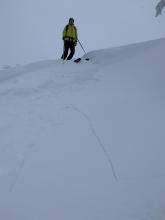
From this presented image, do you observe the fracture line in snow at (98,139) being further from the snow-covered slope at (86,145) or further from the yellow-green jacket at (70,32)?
the yellow-green jacket at (70,32)

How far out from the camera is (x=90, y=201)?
7.83m

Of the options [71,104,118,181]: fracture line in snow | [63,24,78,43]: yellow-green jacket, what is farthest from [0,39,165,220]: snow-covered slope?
[63,24,78,43]: yellow-green jacket

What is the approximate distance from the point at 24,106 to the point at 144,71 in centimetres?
388

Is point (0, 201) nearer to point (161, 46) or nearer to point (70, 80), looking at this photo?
point (70, 80)

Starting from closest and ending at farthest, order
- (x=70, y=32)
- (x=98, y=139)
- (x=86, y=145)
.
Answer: (x=86, y=145) → (x=98, y=139) → (x=70, y=32)

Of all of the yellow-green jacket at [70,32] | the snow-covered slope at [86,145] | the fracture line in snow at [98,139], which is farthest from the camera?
the yellow-green jacket at [70,32]

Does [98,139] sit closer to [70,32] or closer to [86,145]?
[86,145]

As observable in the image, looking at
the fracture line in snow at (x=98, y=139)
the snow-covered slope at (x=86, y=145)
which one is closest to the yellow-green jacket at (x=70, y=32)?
the snow-covered slope at (x=86, y=145)

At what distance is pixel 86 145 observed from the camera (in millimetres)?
9711

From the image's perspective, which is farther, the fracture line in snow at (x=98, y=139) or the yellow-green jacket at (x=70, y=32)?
the yellow-green jacket at (x=70, y=32)

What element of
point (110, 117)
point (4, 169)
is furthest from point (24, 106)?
point (4, 169)

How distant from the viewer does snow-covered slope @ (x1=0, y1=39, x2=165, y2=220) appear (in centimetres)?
777

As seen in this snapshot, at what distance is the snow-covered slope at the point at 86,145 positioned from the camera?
7.77 metres

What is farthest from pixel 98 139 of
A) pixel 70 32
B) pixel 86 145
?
pixel 70 32
